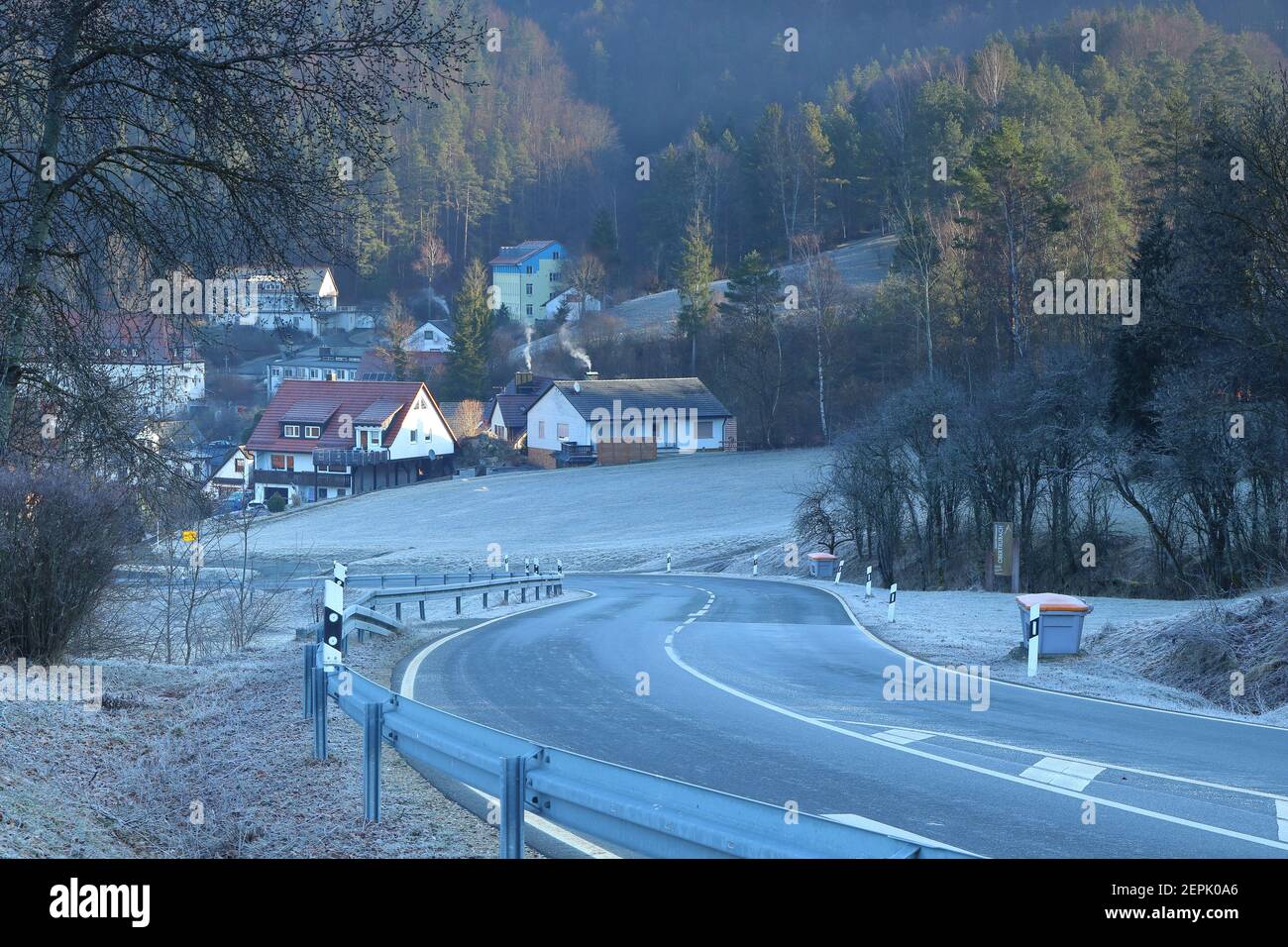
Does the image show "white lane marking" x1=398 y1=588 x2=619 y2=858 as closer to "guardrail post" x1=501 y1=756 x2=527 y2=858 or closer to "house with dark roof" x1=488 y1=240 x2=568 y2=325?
"guardrail post" x1=501 y1=756 x2=527 y2=858

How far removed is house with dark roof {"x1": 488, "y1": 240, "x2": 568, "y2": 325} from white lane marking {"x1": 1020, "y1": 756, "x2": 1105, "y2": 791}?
119 meters

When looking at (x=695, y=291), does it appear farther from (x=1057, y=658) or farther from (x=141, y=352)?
(x=141, y=352)

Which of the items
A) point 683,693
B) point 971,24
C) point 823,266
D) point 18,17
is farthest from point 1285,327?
point 971,24

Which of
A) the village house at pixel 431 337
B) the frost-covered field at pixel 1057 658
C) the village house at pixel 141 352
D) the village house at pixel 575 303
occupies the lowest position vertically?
the frost-covered field at pixel 1057 658

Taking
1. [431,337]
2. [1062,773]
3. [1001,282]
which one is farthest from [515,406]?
[1062,773]

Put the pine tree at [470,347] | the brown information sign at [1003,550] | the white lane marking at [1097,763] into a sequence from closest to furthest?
the white lane marking at [1097,763] < the brown information sign at [1003,550] < the pine tree at [470,347]

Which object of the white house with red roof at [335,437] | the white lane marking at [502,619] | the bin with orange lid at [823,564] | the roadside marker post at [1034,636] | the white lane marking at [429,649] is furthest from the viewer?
the white house with red roof at [335,437]

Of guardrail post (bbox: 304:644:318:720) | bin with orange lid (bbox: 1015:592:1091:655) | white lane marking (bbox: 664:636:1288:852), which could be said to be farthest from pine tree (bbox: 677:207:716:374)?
guardrail post (bbox: 304:644:318:720)

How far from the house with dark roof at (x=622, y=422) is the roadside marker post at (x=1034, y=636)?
69.2 m

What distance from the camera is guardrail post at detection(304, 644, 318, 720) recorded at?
9.44 metres

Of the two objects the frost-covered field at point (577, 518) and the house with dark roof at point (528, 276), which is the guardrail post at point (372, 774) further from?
the house with dark roof at point (528, 276)

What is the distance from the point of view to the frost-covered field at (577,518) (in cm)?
5366

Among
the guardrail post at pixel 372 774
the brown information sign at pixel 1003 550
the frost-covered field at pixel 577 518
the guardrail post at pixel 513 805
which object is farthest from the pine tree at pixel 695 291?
the guardrail post at pixel 513 805

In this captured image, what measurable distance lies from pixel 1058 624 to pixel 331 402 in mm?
71268
